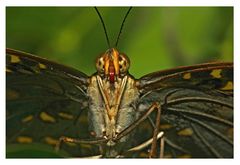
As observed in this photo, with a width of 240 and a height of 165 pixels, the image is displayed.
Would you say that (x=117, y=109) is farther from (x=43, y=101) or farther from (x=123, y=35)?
(x=123, y=35)

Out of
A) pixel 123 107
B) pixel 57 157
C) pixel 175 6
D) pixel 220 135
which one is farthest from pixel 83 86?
pixel 175 6

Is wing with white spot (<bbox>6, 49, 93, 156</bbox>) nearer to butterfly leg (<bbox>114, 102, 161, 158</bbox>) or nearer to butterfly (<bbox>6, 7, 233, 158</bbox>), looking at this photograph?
butterfly (<bbox>6, 7, 233, 158</bbox>)

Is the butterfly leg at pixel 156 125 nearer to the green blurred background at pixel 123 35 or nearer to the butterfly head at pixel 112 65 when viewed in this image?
the butterfly head at pixel 112 65

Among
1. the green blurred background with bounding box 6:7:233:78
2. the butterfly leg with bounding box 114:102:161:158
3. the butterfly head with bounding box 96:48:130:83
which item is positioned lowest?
the butterfly leg with bounding box 114:102:161:158

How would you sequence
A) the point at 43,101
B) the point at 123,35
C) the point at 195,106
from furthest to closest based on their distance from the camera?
the point at 123,35
the point at 43,101
the point at 195,106

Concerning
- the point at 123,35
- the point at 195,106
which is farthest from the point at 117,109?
the point at 123,35

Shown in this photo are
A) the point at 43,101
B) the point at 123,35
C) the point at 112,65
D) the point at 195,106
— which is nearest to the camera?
the point at 112,65

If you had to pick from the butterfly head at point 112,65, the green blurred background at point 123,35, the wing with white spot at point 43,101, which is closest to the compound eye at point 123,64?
the butterfly head at point 112,65

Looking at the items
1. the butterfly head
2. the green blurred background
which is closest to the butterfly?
the butterfly head
